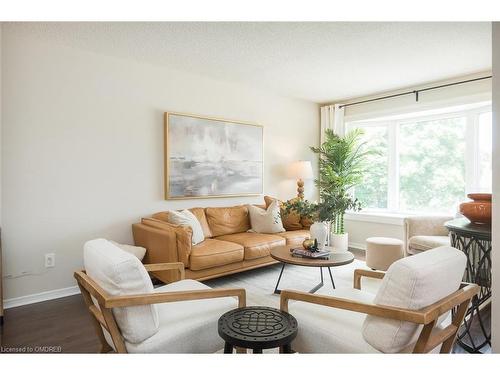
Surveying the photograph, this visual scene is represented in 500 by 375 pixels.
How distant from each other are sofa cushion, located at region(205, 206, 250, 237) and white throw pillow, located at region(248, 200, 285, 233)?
119 mm

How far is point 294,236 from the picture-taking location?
13.7ft

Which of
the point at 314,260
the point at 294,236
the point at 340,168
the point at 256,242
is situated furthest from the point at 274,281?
the point at 340,168

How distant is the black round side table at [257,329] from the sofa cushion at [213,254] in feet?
5.18

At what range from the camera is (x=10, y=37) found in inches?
116

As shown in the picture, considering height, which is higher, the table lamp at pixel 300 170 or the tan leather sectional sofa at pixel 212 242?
the table lamp at pixel 300 170

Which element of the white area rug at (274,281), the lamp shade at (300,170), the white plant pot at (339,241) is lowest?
the white area rug at (274,281)

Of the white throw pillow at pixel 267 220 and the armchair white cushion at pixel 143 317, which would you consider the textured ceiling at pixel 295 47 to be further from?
the armchair white cushion at pixel 143 317

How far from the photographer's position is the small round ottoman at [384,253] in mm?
3971

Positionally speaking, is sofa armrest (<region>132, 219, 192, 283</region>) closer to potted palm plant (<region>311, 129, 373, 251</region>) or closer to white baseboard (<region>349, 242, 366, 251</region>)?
potted palm plant (<region>311, 129, 373, 251</region>)

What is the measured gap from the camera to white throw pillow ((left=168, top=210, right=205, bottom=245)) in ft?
11.4

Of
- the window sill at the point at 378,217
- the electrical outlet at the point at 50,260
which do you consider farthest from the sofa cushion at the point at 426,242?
the electrical outlet at the point at 50,260
